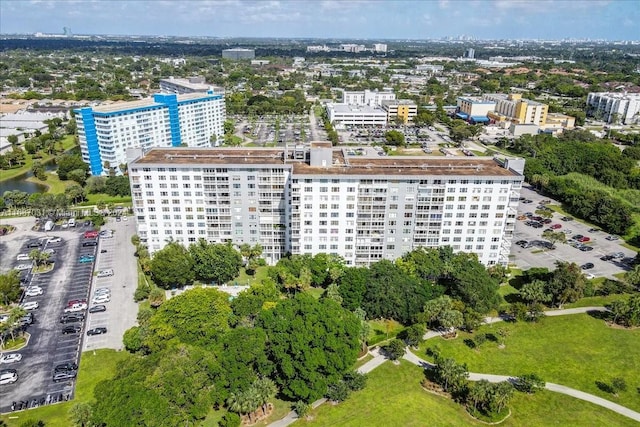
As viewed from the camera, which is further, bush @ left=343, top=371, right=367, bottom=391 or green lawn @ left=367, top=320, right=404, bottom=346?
green lawn @ left=367, top=320, right=404, bottom=346

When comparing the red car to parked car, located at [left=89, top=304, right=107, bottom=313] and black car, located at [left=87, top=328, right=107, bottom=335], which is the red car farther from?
black car, located at [left=87, top=328, right=107, bottom=335]

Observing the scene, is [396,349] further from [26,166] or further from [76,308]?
[26,166]

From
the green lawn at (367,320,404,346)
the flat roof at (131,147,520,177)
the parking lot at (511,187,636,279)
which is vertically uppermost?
the flat roof at (131,147,520,177)

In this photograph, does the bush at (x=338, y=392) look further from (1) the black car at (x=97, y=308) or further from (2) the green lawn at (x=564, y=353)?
(1) the black car at (x=97, y=308)

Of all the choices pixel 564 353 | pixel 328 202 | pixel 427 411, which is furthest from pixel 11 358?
pixel 564 353

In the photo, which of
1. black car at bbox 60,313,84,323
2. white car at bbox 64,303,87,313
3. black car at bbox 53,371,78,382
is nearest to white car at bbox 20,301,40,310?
white car at bbox 64,303,87,313
